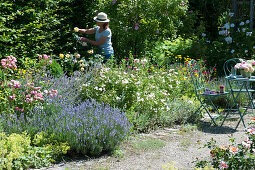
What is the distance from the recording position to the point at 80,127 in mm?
4312

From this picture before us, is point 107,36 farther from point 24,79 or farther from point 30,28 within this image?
point 24,79

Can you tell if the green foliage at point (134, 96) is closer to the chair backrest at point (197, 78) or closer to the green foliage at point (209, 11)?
the chair backrest at point (197, 78)

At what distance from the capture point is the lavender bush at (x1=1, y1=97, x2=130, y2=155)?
13.6 ft

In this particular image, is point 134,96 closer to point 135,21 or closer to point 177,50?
point 135,21

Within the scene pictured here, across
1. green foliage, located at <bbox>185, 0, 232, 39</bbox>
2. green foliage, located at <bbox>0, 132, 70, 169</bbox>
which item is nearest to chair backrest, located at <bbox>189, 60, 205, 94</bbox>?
green foliage, located at <bbox>0, 132, 70, 169</bbox>

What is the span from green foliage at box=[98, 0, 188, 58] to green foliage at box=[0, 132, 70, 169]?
513 cm

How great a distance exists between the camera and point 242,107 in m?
7.23

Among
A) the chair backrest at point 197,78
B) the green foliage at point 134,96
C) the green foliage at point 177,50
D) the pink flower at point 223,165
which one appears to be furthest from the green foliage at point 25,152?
the green foliage at point 177,50

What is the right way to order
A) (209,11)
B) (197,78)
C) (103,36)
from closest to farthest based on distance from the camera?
1. (197,78)
2. (103,36)
3. (209,11)

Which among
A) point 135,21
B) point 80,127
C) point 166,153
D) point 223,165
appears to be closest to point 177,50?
point 135,21

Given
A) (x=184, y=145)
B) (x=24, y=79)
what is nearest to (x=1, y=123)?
(x=24, y=79)

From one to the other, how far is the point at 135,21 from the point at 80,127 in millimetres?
5446

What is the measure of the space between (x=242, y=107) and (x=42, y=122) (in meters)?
4.65

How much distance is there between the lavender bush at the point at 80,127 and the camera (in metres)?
4.15
